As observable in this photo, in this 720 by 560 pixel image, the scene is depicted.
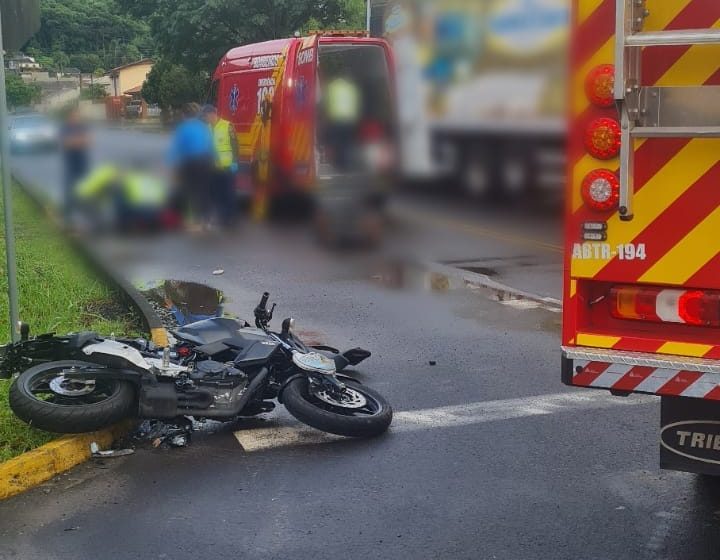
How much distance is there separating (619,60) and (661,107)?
223 mm

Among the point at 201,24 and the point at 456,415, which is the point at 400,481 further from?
the point at 201,24

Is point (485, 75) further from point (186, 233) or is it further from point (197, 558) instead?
point (197, 558)

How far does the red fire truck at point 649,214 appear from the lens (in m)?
2.64

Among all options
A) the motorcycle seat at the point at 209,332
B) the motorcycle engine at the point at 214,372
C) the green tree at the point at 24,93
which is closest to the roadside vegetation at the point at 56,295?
the motorcycle seat at the point at 209,332

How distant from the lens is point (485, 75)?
5.39 feet

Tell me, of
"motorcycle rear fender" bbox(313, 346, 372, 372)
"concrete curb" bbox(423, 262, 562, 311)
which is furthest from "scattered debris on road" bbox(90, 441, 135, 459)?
"concrete curb" bbox(423, 262, 562, 311)

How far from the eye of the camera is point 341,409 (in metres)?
4.86

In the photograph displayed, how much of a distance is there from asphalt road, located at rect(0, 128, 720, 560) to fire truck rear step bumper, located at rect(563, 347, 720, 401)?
15.0 inches

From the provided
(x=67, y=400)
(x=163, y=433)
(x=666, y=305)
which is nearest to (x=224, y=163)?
(x=666, y=305)

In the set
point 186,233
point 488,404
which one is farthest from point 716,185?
point 488,404

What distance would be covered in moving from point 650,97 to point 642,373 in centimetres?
91

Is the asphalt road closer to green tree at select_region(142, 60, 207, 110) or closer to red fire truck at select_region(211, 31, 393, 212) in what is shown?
red fire truck at select_region(211, 31, 393, 212)

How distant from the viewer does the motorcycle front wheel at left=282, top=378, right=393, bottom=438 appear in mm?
4715

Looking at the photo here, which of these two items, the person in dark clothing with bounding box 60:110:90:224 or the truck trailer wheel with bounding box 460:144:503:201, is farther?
the person in dark clothing with bounding box 60:110:90:224
